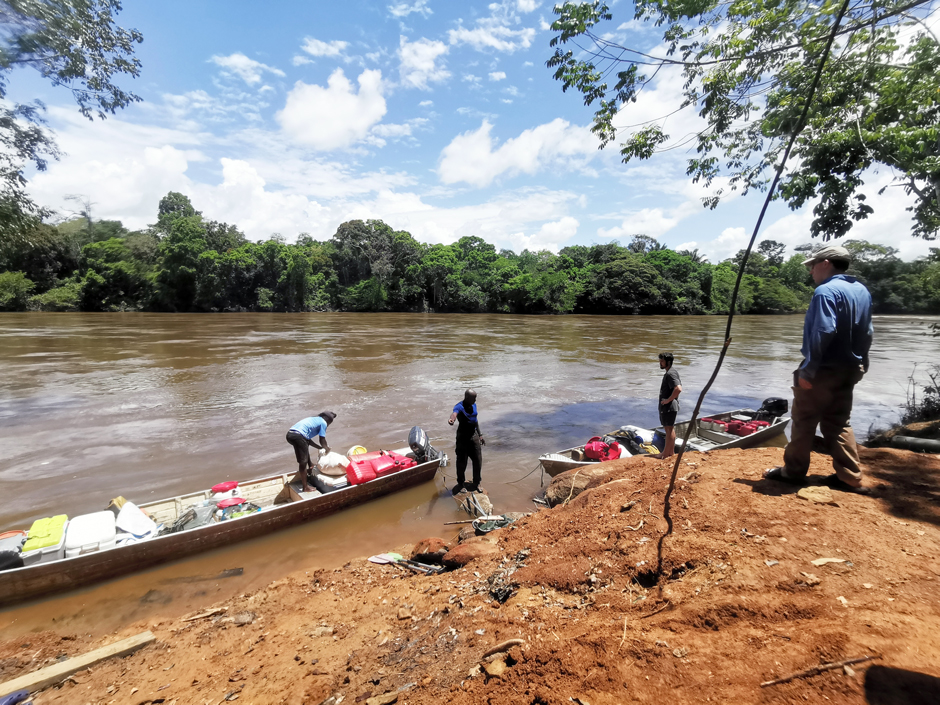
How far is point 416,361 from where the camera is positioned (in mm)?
24234

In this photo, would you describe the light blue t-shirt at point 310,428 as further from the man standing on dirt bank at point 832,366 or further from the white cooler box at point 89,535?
the man standing on dirt bank at point 832,366

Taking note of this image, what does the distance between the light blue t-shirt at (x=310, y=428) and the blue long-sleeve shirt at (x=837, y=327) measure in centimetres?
699

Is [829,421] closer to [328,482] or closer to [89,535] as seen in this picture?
[328,482]

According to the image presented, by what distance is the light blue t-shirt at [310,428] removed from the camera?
7.76 meters

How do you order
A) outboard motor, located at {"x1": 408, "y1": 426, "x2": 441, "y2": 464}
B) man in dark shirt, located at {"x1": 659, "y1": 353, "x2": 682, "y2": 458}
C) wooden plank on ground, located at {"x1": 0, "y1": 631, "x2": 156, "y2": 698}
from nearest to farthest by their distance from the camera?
1. wooden plank on ground, located at {"x1": 0, "y1": 631, "x2": 156, "y2": 698}
2. man in dark shirt, located at {"x1": 659, "y1": 353, "x2": 682, "y2": 458}
3. outboard motor, located at {"x1": 408, "y1": 426, "x2": 441, "y2": 464}

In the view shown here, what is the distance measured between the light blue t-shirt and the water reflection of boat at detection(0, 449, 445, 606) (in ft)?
2.97

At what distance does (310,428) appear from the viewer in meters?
7.93

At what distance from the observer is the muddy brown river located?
666 cm

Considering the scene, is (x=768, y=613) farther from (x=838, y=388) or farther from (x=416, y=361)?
(x=416, y=361)

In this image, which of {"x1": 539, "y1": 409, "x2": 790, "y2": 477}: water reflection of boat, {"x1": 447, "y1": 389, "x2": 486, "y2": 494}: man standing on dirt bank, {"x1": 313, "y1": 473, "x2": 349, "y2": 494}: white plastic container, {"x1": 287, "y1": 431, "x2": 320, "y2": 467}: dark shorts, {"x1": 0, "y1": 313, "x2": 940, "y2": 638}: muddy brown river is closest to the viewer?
{"x1": 0, "y1": 313, "x2": 940, "y2": 638}: muddy brown river

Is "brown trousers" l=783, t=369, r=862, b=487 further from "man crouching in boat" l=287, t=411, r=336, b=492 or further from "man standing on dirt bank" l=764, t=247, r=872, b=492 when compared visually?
"man crouching in boat" l=287, t=411, r=336, b=492

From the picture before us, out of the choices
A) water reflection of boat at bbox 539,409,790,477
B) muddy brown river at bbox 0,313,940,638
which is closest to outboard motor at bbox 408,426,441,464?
muddy brown river at bbox 0,313,940,638

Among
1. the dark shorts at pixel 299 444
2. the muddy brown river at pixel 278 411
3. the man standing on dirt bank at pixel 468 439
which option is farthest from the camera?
the man standing on dirt bank at pixel 468 439

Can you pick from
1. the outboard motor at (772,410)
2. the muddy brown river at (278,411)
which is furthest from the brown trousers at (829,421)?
the outboard motor at (772,410)
